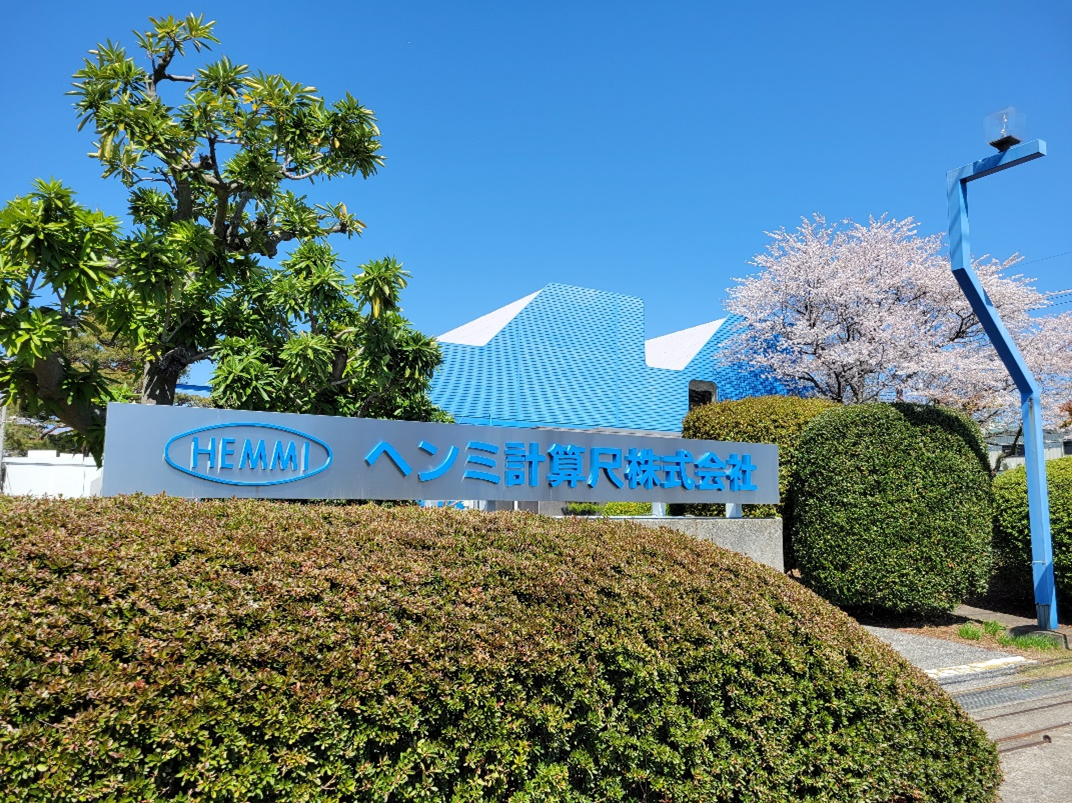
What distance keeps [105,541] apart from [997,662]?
8458 millimetres

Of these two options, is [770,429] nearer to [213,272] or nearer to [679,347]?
[213,272]

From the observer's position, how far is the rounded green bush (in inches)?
368

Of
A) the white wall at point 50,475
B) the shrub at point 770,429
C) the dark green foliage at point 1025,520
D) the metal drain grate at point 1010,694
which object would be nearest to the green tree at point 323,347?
the shrub at point 770,429

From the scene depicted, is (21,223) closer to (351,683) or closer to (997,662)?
(351,683)

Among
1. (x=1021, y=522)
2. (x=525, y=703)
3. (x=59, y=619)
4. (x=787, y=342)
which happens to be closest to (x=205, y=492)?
(x=59, y=619)

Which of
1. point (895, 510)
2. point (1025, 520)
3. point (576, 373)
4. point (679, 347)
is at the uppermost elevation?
point (679, 347)

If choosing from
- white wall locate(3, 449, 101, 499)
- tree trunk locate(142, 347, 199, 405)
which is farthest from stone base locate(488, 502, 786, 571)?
white wall locate(3, 449, 101, 499)

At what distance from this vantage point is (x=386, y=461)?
6418 millimetres

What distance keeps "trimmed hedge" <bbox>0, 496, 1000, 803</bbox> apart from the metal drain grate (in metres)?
2.48

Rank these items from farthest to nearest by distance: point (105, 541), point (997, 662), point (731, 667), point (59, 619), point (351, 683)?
point (997, 662)
point (731, 667)
point (105, 541)
point (351, 683)
point (59, 619)

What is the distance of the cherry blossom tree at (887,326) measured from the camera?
18.2 meters

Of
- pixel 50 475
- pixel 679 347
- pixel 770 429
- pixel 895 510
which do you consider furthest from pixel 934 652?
pixel 50 475

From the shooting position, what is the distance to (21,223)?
19.0 ft

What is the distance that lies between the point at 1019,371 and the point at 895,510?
2.32 metres
